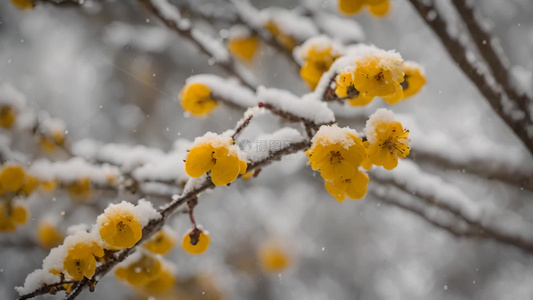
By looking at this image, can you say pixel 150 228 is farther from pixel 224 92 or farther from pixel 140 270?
pixel 224 92

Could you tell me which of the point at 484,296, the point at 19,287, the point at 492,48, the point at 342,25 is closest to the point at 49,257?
the point at 19,287

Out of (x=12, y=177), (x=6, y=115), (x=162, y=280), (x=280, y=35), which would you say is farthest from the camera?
(x=280, y=35)

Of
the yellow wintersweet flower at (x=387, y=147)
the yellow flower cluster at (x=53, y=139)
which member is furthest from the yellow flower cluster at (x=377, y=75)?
the yellow flower cluster at (x=53, y=139)

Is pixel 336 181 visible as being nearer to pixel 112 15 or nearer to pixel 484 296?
pixel 112 15

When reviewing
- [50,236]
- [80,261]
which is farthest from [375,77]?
[50,236]

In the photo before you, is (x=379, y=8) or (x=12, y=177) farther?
→ (x=12, y=177)

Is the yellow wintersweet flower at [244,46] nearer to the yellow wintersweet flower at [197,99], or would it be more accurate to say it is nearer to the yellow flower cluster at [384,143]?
the yellow wintersweet flower at [197,99]
